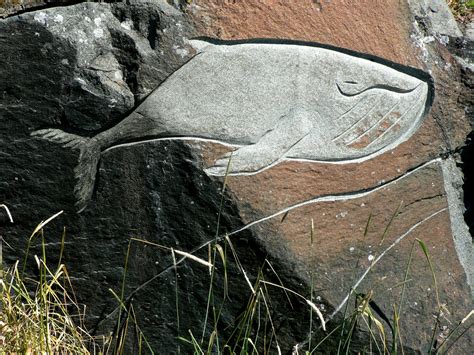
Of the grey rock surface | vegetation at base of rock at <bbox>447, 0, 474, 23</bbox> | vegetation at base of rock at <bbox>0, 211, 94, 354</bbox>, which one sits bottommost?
vegetation at base of rock at <bbox>0, 211, 94, 354</bbox>

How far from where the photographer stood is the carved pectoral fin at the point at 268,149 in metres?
2.38

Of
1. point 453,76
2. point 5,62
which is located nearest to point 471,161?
point 453,76

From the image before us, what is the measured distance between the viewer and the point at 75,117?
239 centimetres

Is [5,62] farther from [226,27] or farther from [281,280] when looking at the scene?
[281,280]

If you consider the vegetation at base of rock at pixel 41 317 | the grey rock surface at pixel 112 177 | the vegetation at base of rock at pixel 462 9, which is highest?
the vegetation at base of rock at pixel 462 9

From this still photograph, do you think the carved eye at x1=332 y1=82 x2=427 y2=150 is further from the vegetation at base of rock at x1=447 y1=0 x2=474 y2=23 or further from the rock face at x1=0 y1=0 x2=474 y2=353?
the vegetation at base of rock at x1=447 y1=0 x2=474 y2=23

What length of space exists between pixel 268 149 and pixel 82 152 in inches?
22.6

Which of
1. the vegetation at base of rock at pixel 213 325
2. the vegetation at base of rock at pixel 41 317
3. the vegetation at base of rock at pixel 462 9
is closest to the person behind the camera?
the vegetation at base of rock at pixel 41 317

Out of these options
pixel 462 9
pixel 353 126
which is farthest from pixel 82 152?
pixel 462 9

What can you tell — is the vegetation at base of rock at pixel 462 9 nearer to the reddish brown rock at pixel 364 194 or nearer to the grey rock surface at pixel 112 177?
the reddish brown rock at pixel 364 194

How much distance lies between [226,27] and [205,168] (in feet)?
1.41

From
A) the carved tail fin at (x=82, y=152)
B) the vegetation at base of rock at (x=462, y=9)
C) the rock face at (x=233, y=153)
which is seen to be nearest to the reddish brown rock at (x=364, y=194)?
the rock face at (x=233, y=153)

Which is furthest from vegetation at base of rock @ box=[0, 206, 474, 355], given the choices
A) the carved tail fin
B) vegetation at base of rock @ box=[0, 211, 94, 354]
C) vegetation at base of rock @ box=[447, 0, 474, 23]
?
vegetation at base of rock @ box=[447, 0, 474, 23]

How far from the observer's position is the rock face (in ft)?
7.75
